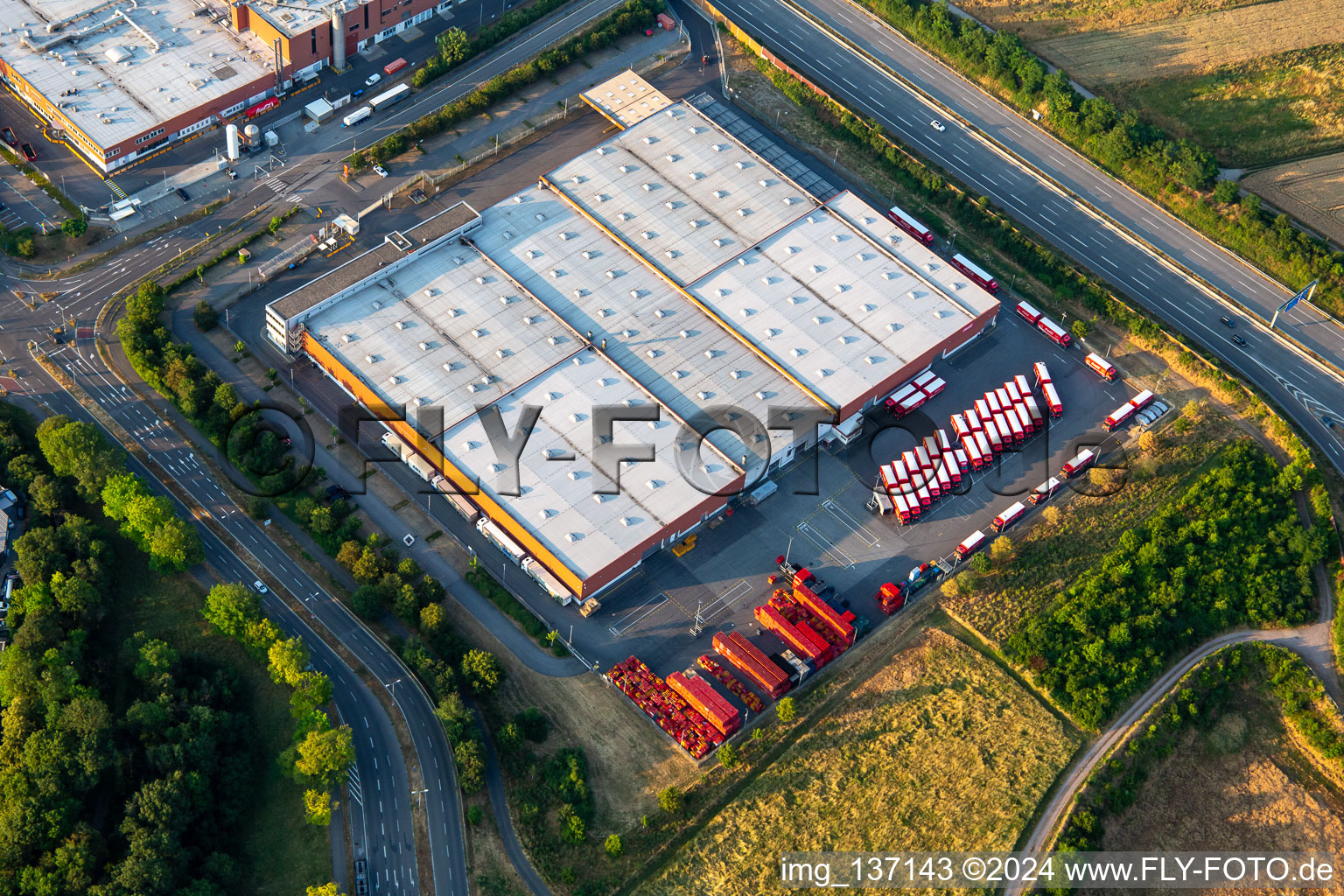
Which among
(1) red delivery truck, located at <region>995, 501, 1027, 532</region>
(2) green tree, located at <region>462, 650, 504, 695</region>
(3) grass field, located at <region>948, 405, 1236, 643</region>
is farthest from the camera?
(1) red delivery truck, located at <region>995, 501, 1027, 532</region>

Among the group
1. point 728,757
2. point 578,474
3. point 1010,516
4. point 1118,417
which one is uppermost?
point 1118,417

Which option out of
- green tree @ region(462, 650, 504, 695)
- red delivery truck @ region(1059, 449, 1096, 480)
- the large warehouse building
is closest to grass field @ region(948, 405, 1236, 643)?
red delivery truck @ region(1059, 449, 1096, 480)

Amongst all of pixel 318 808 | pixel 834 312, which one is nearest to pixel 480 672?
pixel 318 808

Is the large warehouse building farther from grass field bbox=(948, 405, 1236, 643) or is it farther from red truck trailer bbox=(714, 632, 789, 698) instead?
grass field bbox=(948, 405, 1236, 643)

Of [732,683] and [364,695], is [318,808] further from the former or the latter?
[732,683]

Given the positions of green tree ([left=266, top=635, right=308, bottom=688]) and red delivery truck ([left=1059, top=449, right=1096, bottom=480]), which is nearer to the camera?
green tree ([left=266, top=635, right=308, bottom=688])

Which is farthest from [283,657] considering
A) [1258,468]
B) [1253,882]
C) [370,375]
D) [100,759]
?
[1258,468]
